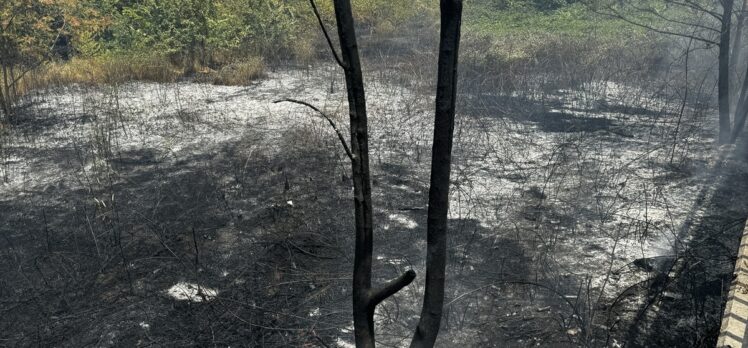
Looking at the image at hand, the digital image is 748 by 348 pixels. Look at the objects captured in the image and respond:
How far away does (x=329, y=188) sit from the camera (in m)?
6.95

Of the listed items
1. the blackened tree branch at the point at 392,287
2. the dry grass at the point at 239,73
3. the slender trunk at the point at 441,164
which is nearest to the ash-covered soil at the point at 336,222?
the dry grass at the point at 239,73

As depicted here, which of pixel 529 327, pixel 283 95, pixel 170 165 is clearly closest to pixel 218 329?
pixel 529 327

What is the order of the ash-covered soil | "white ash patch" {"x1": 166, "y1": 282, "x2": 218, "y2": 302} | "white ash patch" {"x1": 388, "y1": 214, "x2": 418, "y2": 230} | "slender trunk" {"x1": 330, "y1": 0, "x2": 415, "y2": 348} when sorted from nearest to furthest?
"slender trunk" {"x1": 330, "y1": 0, "x2": 415, "y2": 348} → the ash-covered soil → "white ash patch" {"x1": 166, "y1": 282, "x2": 218, "y2": 302} → "white ash patch" {"x1": 388, "y1": 214, "x2": 418, "y2": 230}

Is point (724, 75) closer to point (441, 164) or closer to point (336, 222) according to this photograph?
point (336, 222)

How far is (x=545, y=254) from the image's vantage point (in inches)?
213

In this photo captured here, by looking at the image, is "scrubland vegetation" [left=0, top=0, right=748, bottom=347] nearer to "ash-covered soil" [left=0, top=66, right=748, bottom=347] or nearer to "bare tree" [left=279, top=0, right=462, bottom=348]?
"ash-covered soil" [left=0, top=66, right=748, bottom=347]

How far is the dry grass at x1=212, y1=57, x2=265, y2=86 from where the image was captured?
11.1m

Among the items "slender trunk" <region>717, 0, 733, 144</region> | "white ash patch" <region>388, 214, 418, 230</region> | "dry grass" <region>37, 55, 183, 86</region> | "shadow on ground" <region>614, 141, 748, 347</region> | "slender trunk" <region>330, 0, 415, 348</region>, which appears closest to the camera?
"slender trunk" <region>330, 0, 415, 348</region>

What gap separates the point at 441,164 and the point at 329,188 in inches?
172

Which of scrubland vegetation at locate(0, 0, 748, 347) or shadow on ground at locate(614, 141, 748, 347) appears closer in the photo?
shadow on ground at locate(614, 141, 748, 347)

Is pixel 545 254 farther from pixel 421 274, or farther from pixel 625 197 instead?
pixel 625 197

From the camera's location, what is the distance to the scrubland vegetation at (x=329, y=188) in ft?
15.1

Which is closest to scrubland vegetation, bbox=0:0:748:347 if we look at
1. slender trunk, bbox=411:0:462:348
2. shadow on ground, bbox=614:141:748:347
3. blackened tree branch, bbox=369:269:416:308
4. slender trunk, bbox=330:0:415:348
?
shadow on ground, bbox=614:141:748:347

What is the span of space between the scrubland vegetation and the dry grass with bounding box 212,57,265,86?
0.04m
